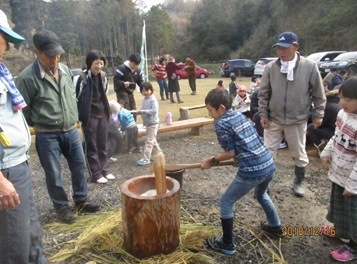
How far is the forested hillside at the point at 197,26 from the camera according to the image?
2575 centimetres

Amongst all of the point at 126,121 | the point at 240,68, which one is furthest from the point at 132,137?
the point at 240,68

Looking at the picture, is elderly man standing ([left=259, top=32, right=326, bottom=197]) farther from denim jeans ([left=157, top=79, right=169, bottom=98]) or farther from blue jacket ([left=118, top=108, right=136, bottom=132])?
denim jeans ([left=157, top=79, right=169, bottom=98])

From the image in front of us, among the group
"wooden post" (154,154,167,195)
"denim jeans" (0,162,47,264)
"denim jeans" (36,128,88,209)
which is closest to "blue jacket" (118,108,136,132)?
"denim jeans" (36,128,88,209)

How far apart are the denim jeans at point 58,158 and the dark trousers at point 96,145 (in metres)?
0.77

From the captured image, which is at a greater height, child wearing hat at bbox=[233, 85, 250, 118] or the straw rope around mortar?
child wearing hat at bbox=[233, 85, 250, 118]

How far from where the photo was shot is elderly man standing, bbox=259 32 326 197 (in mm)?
3441

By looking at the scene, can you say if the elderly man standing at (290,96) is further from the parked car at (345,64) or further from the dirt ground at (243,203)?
the parked car at (345,64)

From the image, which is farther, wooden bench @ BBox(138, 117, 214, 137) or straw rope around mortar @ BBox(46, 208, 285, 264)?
wooden bench @ BBox(138, 117, 214, 137)

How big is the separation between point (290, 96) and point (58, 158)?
8.22 ft

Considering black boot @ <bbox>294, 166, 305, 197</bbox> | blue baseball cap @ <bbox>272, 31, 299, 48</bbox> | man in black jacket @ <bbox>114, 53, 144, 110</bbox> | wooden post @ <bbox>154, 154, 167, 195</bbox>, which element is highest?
blue baseball cap @ <bbox>272, 31, 299, 48</bbox>

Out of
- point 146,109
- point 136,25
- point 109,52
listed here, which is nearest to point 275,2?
point 136,25

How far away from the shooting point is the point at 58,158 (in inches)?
126

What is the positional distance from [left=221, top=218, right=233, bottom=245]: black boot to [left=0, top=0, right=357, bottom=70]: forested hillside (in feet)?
81.7

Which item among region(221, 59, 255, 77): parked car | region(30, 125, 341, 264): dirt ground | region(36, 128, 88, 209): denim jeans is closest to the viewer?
region(30, 125, 341, 264): dirt ground
